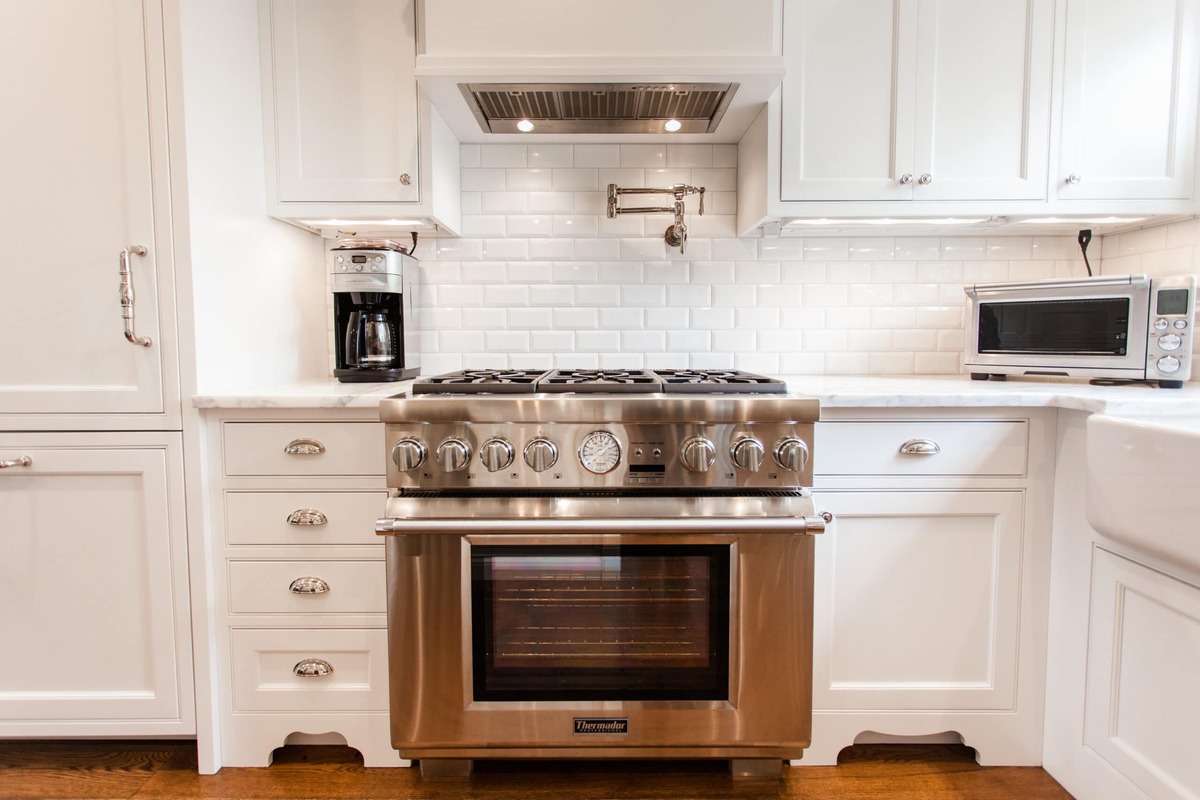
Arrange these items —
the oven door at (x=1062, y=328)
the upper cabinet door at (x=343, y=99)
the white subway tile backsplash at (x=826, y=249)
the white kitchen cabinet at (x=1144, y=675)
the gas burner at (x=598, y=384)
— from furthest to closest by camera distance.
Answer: the white subway tile backsplash at (x=826, y=249)
the upper cabinet door at (x=343, y=99)
the oven door at (x=1062, y=328)
the gas burner at (x=598, y=384)
the white kitchen cabinet at (x=1144, y=675)

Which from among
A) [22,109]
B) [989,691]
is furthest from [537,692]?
[22,109]

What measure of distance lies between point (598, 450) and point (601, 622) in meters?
0.42

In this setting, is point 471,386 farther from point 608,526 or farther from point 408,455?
point 608,526

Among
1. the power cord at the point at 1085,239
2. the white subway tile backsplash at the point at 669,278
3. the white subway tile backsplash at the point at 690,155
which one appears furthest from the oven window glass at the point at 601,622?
the power cord at the point at 1085,239

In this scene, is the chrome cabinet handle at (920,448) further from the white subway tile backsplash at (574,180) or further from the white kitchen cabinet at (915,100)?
the white subway tile backsplash at (574,180)

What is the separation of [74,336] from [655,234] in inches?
65.9

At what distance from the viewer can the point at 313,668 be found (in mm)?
1516

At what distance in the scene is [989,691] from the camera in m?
1.52

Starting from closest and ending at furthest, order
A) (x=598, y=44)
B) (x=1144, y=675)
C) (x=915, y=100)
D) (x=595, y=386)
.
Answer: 1. (x=1144, y=675)
2. (x=595, y=386)
3. (x=598, y=44)
4. (x=915, y=100)

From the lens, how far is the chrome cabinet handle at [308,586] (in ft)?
4.91

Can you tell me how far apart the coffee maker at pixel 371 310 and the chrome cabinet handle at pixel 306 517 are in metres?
0.51

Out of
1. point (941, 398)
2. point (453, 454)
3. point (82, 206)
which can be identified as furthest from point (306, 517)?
point (941, 398)

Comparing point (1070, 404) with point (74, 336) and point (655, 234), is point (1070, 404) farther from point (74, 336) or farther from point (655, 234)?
point (74, 336)

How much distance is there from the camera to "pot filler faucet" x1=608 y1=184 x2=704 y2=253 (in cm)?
201
